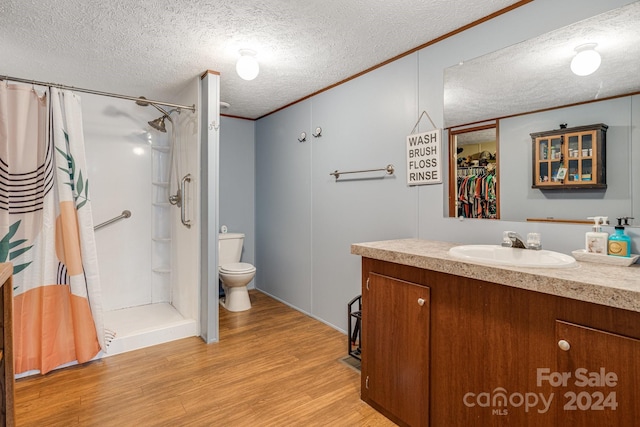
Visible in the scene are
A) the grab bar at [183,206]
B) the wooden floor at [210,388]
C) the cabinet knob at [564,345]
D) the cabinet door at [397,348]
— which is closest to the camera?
the cabinet knob at [564,345]

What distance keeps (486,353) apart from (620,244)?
2.32 ft

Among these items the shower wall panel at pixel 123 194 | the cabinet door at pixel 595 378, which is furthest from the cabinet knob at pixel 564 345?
the shower wall panel at pixel 123 194

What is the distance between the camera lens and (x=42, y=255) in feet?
6.83

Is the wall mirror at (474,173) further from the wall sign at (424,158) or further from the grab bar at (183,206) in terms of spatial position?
the grab bar at (183,206)

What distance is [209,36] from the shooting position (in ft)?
6.68

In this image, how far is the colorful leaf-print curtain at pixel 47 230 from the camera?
2023mm

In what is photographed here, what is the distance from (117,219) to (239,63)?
2.02m

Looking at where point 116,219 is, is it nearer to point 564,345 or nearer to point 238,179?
point 238,179

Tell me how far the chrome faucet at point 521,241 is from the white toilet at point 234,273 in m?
2.34

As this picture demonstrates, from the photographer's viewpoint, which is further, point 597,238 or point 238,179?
point 238,179

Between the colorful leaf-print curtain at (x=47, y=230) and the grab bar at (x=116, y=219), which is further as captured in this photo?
the grab bar at (x=116, y=219)

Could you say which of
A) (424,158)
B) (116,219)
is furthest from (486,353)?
(116,219)

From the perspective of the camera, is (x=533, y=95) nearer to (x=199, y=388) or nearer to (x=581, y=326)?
(x=581, y=326)

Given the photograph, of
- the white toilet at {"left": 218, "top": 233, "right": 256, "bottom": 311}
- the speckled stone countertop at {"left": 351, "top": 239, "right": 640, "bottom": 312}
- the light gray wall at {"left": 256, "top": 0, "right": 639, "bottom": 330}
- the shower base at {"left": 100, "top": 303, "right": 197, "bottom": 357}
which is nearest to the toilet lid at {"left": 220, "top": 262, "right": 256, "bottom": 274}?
the white toilet at {"left": 218, "top": 233, "right": 256, "bottom": 311}
